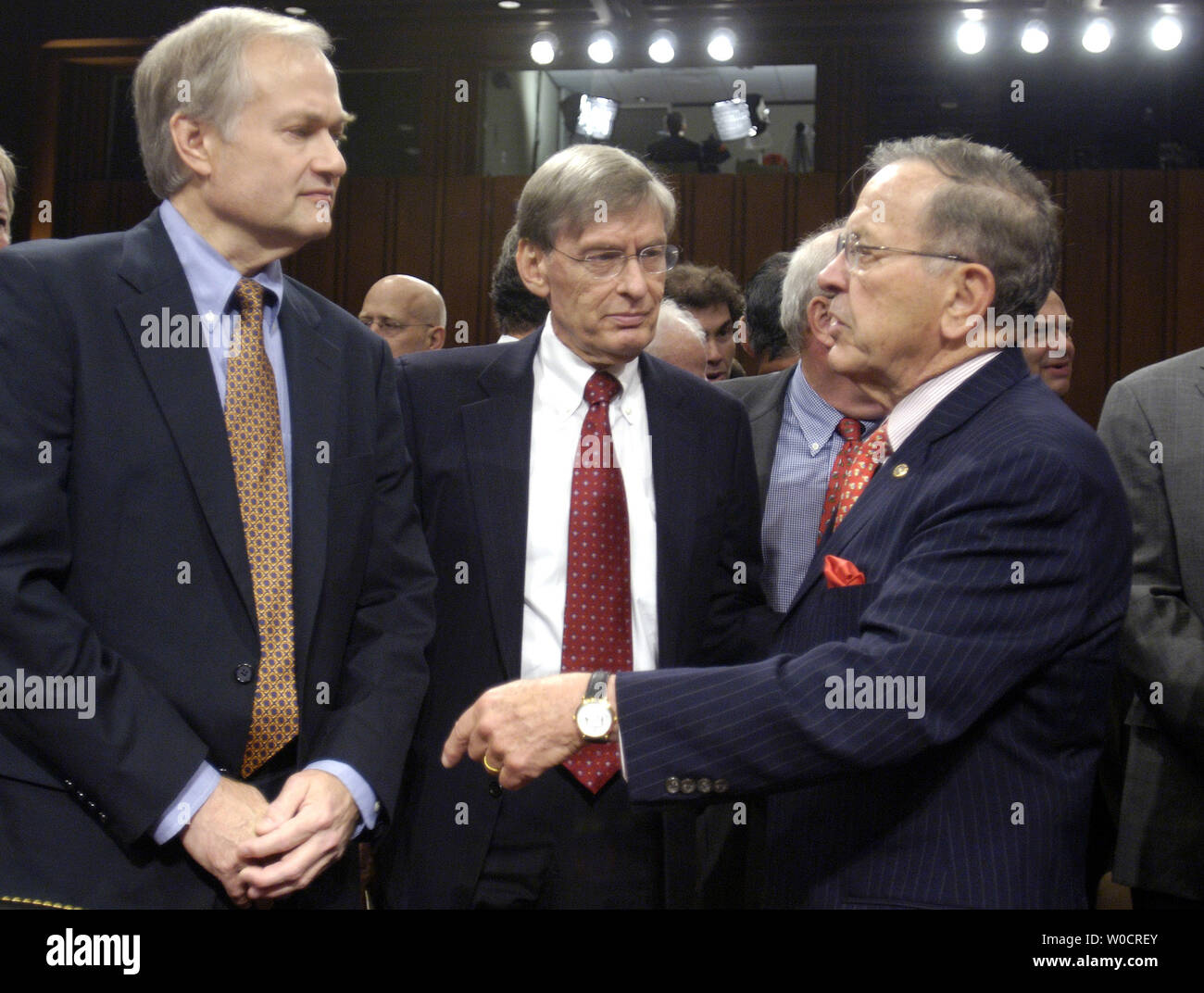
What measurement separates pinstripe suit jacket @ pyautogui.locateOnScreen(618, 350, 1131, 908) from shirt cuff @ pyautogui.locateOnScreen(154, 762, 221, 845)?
0.51 meters

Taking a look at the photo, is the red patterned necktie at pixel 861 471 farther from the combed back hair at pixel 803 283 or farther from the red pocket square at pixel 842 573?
the combed back hair at pixel 803 283

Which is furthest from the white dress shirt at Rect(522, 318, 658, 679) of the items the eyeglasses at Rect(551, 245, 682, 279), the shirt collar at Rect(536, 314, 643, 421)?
the eyeglasses at Rect(551, 245, 682, 279)

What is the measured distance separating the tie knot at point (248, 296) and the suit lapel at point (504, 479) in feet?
1.42

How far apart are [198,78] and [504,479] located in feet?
2.40

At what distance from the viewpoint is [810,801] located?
60.6 inches

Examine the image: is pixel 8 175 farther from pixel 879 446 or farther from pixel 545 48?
pixel 545 48

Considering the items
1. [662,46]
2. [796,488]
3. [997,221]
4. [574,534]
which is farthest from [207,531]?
[662,46]

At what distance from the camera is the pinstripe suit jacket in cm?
137

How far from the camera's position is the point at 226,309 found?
1.70m

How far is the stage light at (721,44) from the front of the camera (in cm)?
763

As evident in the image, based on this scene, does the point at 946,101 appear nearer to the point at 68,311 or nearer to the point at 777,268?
the point at 777,268

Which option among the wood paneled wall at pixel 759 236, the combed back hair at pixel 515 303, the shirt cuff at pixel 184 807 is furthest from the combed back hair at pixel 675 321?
the wood paneled wall at pixel 759 236
